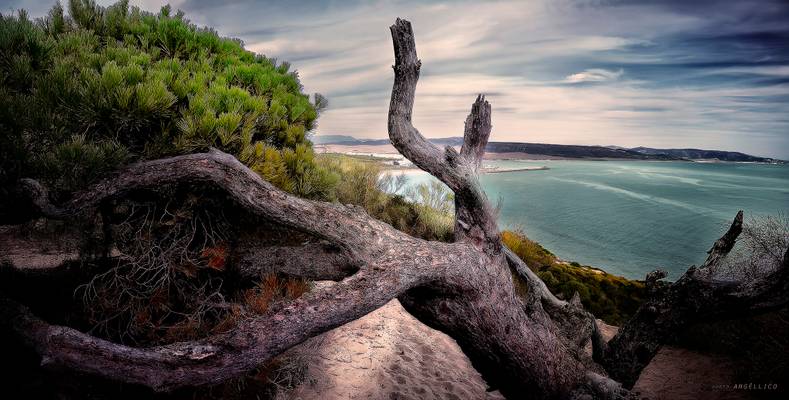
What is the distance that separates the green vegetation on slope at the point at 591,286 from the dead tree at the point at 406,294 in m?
4.40

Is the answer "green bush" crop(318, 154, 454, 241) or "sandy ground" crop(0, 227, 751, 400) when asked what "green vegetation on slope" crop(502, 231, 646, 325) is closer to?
"sandy ground" crop(0, 227, 751, 400)

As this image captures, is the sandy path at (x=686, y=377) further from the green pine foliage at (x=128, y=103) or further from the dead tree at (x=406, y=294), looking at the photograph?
the green pine foliage at (x=128, y=103)

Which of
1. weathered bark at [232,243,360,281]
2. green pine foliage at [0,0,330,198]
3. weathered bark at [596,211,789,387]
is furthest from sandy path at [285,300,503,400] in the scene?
green pine foliage at [0,0,330,198]

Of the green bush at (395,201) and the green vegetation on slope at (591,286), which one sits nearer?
the green vegetation on slope at (591,286)

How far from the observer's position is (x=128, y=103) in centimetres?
273

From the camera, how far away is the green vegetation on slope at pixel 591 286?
8.14 meters

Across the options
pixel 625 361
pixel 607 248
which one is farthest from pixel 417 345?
pixel 607 248

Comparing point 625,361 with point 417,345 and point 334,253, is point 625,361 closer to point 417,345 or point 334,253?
point 417,345

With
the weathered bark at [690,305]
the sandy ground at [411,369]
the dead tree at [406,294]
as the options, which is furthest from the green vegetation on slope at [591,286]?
the dead tree at [406,294]

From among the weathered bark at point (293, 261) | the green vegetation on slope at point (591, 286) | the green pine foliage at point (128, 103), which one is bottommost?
the green vegetation on slope at point (591, 286)

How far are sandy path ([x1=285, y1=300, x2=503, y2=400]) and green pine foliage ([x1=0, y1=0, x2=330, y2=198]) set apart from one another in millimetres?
2048

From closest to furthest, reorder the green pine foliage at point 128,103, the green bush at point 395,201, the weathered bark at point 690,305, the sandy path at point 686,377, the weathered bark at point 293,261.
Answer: the green pine foliage at point 128,103, the weathered bark at point 690,305, the weathered bark at point 293,261, the sandy path at point 686,377, the green bush at point 395,201

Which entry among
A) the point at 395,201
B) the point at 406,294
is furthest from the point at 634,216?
the point at 406,294

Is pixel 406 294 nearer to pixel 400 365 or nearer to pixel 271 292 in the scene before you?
pixel 271 292
